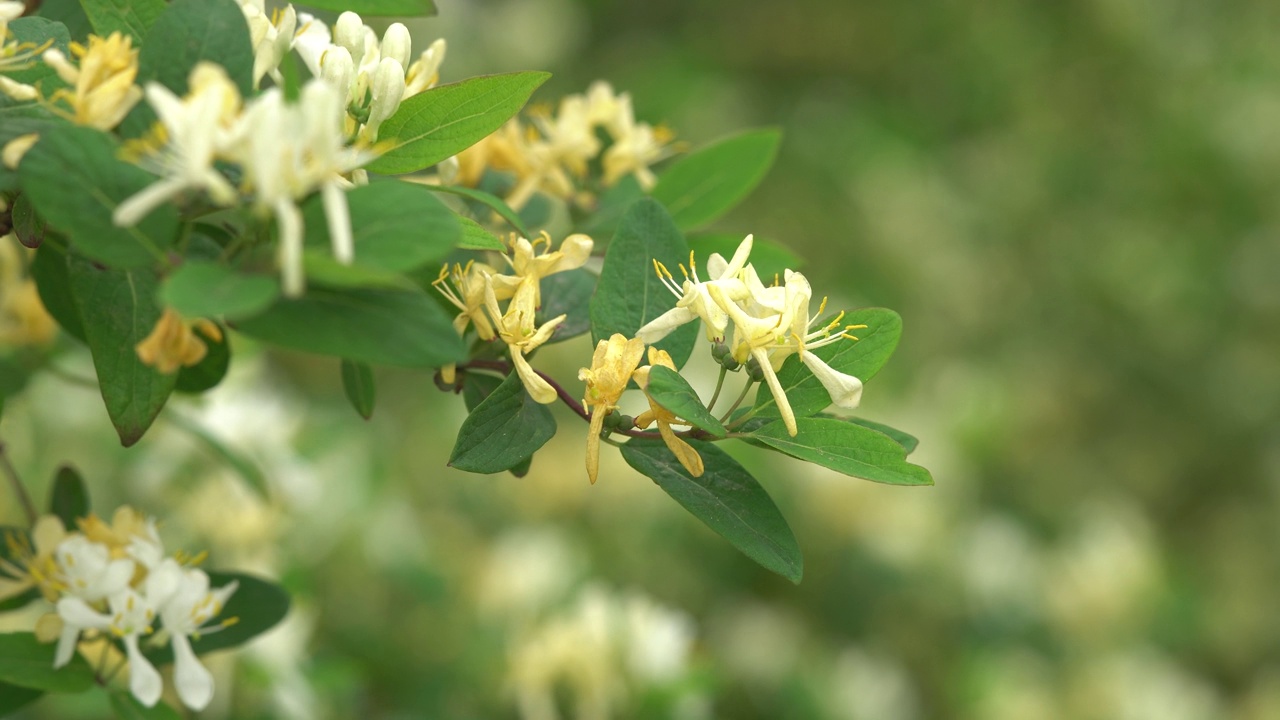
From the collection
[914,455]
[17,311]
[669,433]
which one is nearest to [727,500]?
[669,433]

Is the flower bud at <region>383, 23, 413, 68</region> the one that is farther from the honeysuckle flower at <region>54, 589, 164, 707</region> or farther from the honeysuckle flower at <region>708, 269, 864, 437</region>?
the honeysuckle flower at <region>54, 589, 164, 707</region>

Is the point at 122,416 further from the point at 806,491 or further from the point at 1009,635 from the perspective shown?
the point at 1009,635

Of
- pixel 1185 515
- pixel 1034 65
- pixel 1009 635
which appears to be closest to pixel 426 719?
pixel 1009 635

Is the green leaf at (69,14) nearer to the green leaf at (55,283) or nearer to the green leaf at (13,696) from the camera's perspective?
the green leaf at (55,283)

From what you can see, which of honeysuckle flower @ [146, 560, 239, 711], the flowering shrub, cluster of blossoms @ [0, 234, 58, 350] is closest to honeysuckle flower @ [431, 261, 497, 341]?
the flowering shrub

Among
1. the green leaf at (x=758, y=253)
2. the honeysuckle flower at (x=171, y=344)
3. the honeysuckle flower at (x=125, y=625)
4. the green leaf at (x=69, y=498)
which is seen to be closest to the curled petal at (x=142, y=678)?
the honeysuckle flower at (x=125, y=625)

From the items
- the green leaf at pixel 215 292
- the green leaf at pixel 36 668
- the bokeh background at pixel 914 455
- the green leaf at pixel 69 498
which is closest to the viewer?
the green leaf at pixel 215 292
